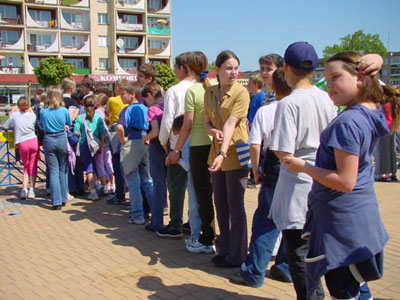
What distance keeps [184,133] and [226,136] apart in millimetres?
850

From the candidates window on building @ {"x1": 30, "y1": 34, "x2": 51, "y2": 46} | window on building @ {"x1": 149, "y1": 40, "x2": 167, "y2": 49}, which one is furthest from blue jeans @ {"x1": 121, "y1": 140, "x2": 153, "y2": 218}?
window on building @ {"x1": 149, "y1": 40, "x2": 167, "y2": 49}

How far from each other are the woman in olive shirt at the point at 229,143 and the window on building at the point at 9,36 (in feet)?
180

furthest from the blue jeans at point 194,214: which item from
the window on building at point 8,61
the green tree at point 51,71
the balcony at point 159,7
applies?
the balcony at point 159,7

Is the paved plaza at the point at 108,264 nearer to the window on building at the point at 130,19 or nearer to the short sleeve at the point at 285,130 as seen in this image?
the short sleeve at the point at 285,130

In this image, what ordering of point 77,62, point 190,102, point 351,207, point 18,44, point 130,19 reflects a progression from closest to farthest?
point 351,207, point 190,102, point 18,44, point 77,62, point 130,19

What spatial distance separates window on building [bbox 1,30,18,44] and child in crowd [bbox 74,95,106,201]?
50.8 m

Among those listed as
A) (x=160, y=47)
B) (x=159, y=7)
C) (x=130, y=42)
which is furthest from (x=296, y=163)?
(x=159, y=7)

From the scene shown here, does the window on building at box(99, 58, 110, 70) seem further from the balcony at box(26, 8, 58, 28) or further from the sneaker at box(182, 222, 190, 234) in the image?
the sneaker at box(182, 222, 190, 234)

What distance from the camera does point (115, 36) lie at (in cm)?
5759

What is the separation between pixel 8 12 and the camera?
52.2 m

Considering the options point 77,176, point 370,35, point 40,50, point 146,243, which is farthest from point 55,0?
point 146,243

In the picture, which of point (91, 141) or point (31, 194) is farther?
point (31, 194)

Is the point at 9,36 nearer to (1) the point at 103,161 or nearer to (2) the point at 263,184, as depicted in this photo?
(1) the point at 103,161

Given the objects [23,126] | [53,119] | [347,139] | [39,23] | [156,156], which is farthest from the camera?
[39,23]
